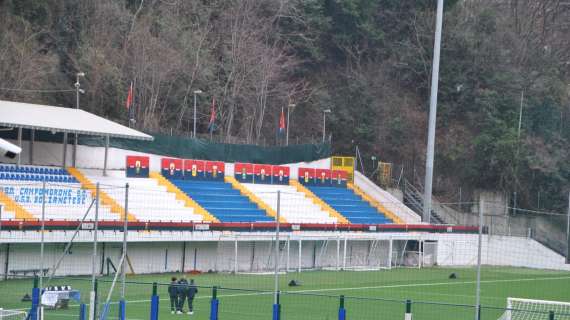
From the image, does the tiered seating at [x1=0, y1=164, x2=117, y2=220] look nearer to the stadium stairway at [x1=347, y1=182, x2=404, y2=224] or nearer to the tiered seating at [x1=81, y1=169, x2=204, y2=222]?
the tiered seating at [x1=81, y1=169, x2=204, y2=222]

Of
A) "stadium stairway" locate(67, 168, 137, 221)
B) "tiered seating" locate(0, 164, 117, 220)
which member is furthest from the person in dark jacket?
"stadium stairway" locate(67, 168, 137, 221)

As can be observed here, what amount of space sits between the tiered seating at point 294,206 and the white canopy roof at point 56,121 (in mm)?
8209

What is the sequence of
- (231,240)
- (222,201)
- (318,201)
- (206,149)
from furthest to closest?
(206,149), (318,201), (222,201), (231,240)

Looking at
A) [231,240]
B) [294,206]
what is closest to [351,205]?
[294,206]

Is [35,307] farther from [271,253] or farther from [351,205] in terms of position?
[351,205]

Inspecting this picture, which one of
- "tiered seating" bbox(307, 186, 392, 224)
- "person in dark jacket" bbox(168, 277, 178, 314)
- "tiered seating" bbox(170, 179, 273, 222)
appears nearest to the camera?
"person in dark jacket" bbox(168, 277, 178, 314)

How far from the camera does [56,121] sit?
4072 cm

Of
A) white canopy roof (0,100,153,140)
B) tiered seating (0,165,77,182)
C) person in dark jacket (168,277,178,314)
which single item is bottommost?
person in dark jacket (168,277,178,314)

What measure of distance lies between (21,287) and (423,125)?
42501mm

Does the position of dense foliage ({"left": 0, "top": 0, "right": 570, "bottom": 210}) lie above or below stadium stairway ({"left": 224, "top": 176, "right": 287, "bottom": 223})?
above

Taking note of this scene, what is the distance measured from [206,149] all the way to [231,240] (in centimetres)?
1162

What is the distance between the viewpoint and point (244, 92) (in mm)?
64062

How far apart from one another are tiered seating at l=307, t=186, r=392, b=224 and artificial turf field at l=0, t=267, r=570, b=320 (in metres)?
4.65

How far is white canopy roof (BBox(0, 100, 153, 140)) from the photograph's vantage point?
1517 inches
